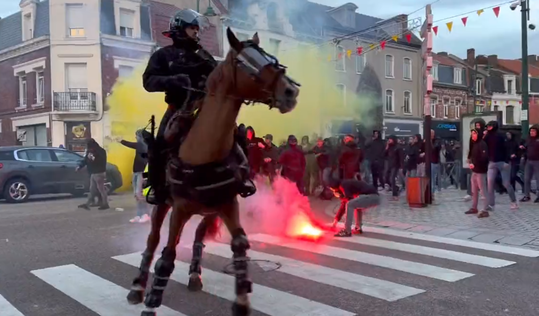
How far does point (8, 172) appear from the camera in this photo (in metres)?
14.6

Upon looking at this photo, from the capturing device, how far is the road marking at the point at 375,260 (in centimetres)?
578

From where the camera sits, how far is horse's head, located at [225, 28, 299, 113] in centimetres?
343

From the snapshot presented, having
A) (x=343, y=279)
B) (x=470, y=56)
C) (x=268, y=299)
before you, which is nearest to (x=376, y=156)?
(x=343, y=279)

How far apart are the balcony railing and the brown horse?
21.6 m

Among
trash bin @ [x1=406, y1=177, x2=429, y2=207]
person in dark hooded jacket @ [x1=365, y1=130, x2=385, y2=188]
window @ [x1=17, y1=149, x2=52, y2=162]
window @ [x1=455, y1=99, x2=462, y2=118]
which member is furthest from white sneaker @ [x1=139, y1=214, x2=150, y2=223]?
window @ [x1=455, y1=99, x2=462, y2=118]

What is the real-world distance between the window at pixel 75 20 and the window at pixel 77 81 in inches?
69.8

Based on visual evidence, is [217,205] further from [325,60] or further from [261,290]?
[325,60]

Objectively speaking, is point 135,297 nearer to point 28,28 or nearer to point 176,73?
point 176,73

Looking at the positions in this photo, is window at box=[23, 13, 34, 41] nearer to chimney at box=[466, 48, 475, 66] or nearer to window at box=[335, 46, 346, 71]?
window at box=[335, 46, 346, 71]

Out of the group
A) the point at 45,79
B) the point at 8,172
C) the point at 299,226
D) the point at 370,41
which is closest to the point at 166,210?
the point at 299,226

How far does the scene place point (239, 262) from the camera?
13.3 feet

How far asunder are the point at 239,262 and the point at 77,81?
2303 cm

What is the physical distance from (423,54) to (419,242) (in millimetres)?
6236

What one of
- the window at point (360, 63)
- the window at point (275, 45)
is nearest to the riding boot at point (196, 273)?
the window at point (275, 45)
